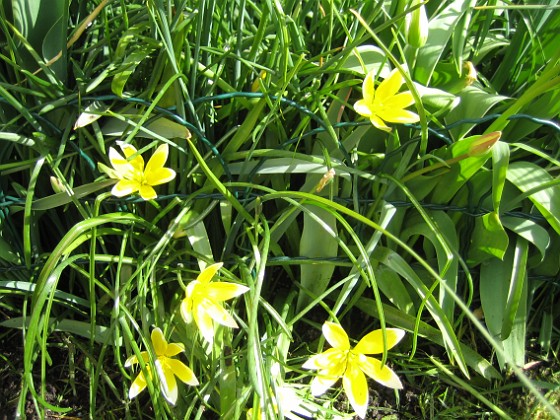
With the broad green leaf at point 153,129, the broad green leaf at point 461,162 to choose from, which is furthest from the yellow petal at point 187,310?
the broad green leaf at point 461,162

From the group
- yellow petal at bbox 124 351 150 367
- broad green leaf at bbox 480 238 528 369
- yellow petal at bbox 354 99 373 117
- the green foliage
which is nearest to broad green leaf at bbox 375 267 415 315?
the green foliage

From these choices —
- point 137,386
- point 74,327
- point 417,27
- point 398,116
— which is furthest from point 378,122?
point 74,327

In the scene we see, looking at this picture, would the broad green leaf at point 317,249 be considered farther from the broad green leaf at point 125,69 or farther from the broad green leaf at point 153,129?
the broad green leaf at point 125,69

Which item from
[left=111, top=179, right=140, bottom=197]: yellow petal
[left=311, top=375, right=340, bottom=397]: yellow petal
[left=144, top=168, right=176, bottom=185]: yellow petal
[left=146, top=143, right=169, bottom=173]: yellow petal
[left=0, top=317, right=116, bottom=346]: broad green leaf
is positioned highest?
[left=146, top=143, right=169, bottom=173]: yellow petal

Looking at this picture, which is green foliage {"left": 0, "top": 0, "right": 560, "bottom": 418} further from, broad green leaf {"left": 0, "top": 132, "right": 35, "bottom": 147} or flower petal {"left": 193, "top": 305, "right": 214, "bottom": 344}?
flower petal {"left": 193, "top": 305, "right": 214, "bottom": 344}

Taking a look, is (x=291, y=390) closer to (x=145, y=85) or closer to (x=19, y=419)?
(x=19, y=419)

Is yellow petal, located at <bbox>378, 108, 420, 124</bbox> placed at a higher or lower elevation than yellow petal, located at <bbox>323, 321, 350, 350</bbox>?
higher
